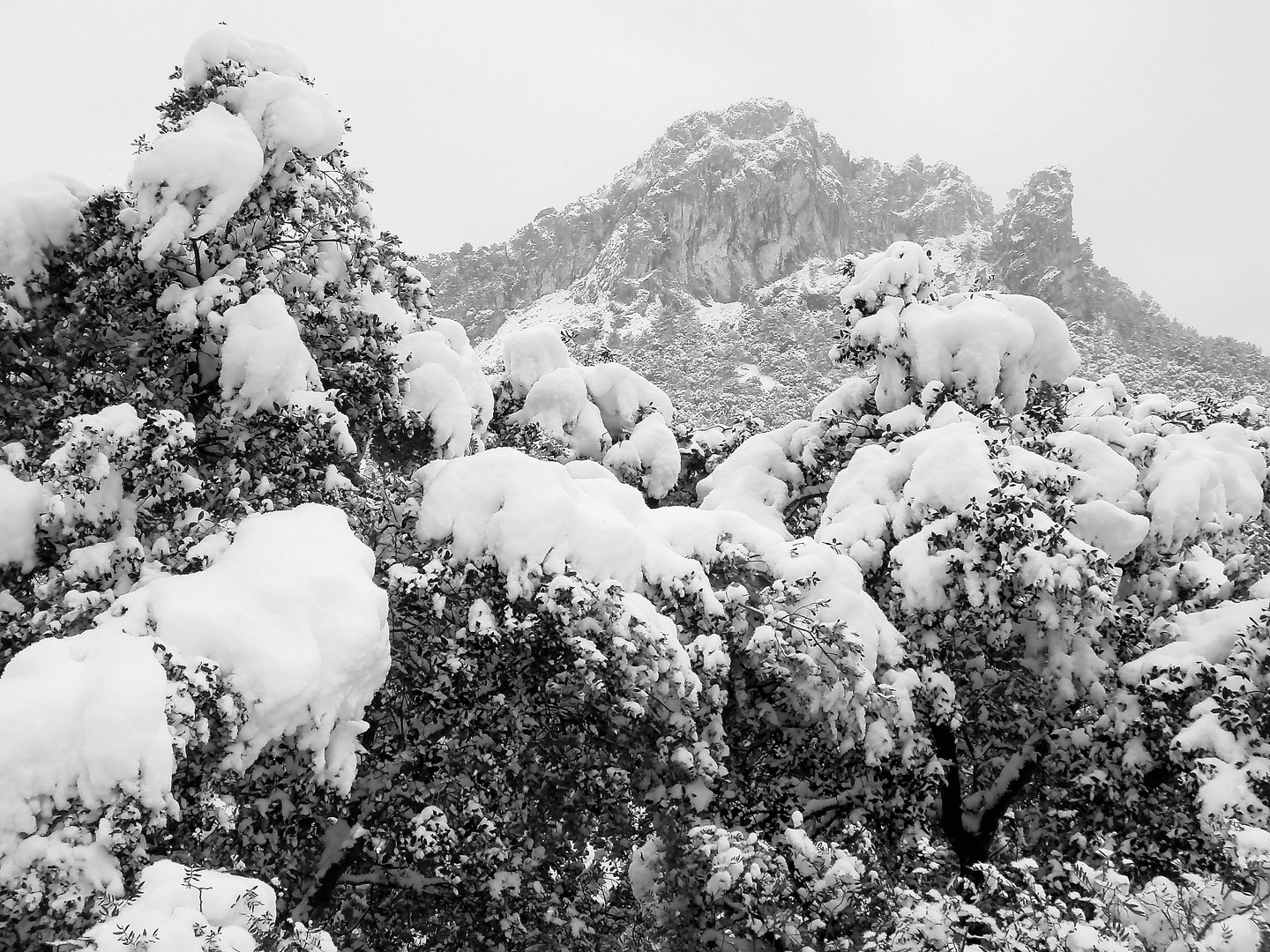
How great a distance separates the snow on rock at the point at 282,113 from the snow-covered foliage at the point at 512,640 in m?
0.04

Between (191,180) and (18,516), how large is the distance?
2518 millimetres

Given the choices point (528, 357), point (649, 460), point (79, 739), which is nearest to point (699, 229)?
point (528, 357)

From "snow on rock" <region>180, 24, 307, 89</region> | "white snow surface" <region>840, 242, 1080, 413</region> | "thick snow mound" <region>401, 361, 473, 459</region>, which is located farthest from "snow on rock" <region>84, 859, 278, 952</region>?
"white snow surface" <region>840, 242, 1080, 413</region>

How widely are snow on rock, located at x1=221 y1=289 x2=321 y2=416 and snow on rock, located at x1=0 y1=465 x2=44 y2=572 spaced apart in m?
1.34

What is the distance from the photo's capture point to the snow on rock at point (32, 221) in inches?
238

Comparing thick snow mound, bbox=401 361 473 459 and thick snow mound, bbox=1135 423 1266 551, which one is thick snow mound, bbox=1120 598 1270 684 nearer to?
thick snow mound, bbox=1135 423 1266 551

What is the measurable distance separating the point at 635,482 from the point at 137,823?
21.5 feet

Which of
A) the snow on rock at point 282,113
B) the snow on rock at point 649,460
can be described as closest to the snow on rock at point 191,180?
the snow on rock at point 282,113

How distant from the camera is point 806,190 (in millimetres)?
114875

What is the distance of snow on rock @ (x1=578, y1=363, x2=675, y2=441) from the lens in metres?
10.1

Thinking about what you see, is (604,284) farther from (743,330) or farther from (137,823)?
(137,823)

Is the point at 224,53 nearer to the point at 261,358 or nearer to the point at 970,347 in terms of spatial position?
the point at 261,358

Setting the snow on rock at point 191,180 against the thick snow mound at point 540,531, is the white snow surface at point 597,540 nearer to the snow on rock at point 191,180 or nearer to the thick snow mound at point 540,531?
the thick snow mound at point 540,531

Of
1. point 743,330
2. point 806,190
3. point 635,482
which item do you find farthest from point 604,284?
point 635,482
